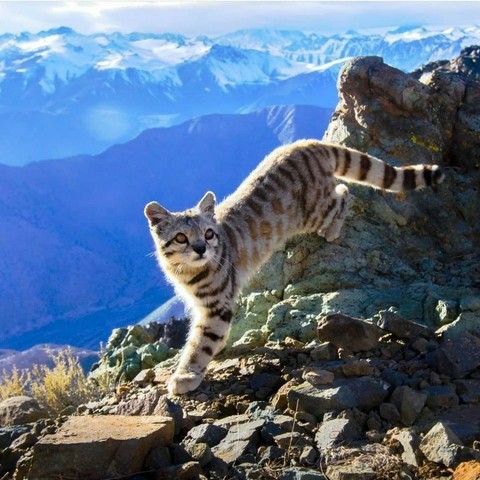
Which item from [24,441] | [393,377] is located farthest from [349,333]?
[24,441]

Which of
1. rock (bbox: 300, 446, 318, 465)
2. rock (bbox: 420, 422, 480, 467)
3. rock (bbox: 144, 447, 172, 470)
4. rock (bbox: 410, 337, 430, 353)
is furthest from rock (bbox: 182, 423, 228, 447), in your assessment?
rock (bbox: 410, 337, 430, 353)

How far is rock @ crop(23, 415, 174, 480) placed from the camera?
310cm

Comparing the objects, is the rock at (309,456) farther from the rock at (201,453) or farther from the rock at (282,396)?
the rock at (282,396)

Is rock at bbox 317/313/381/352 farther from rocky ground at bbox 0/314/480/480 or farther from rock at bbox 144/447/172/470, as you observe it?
rock at bbox 144/447/172/470

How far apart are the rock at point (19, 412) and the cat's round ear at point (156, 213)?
1.71 m

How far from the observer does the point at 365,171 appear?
6.21 m

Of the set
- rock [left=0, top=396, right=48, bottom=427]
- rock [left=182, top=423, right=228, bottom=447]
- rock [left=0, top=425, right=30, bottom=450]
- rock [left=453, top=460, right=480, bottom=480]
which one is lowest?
rock [left=0, top=396, right=48, bottom=427]

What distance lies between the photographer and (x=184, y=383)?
467 centimetres

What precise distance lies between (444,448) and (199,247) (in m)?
2.46

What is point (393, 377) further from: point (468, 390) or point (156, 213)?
point (156, 213)

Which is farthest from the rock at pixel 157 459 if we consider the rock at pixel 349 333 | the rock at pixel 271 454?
the rock at pixel 349 333

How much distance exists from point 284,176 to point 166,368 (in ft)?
6.93

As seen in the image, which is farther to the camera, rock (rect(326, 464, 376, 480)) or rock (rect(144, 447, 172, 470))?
rock (rect(144, 447, 172, 470))

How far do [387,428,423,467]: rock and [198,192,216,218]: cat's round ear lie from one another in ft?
8.47
